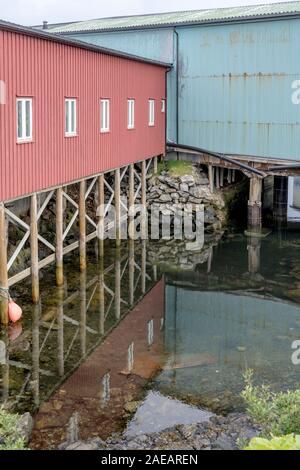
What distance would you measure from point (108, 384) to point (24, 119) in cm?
644

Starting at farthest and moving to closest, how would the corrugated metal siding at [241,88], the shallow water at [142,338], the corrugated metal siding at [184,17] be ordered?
the corrugated metal siding at [184,17], the corrugated metal siding at [241,88], the shallow water at [142,338]

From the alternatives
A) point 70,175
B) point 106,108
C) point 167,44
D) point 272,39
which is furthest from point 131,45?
point 70,175

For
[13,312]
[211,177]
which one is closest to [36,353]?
[13,312]

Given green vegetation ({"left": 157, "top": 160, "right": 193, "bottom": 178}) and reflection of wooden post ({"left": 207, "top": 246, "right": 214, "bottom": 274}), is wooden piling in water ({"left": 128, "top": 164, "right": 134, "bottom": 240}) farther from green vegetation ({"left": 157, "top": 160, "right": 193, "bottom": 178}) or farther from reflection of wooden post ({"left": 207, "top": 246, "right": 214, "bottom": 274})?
green vegetation ({"left": 157, "top": 160, "right": 193, "bottom": 178})

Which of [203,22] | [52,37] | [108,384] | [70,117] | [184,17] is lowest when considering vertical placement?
[108,384]

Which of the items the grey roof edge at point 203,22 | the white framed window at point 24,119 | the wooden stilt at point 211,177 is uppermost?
the grey roof edge at point 203,22

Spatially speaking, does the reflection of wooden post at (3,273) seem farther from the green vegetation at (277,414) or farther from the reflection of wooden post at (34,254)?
the green vegetation at (277,414)

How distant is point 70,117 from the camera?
54.9 feet

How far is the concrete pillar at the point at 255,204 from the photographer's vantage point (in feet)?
79.4

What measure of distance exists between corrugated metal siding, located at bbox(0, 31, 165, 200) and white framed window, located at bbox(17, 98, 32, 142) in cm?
17

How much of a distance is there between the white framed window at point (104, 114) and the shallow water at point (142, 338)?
13.6ft

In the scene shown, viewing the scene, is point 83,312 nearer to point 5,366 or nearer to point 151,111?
point 5,366

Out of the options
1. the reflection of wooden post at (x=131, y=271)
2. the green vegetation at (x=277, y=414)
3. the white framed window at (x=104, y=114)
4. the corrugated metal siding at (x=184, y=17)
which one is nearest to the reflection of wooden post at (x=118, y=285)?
the reflection of wooden post at (x=131, y=271)
